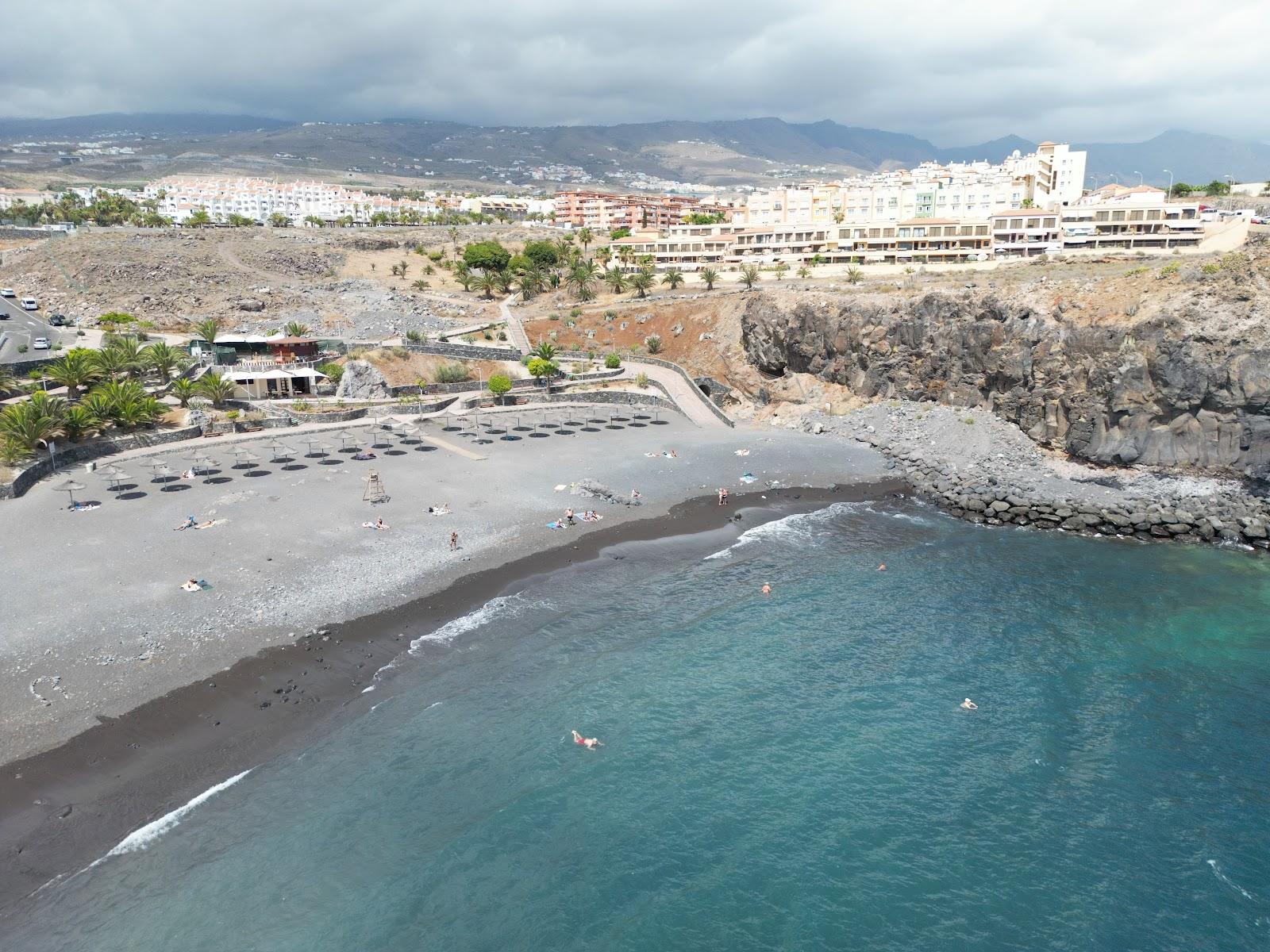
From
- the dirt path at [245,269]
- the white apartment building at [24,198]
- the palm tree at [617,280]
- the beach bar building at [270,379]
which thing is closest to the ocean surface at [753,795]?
the beach bar building at [270,379]

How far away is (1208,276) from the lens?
1688 inches

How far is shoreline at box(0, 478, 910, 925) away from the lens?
16641mm

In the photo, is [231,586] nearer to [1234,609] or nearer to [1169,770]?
[1169,770]

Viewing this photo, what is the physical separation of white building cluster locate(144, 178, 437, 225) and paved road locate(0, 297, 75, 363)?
93450 mm

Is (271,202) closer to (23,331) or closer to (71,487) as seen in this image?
(23,331)

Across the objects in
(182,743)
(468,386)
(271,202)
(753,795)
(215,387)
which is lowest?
(753,795)

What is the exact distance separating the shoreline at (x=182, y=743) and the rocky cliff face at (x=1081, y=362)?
115ft

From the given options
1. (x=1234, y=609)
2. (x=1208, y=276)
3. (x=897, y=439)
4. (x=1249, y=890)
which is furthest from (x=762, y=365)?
(x=1249, y=890)

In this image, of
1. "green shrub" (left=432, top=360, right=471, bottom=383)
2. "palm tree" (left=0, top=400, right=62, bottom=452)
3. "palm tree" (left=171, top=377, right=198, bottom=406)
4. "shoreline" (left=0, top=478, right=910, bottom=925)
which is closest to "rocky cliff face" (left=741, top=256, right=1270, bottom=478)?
"green shrub" (left=432, top=360, right=471, bottom=383)

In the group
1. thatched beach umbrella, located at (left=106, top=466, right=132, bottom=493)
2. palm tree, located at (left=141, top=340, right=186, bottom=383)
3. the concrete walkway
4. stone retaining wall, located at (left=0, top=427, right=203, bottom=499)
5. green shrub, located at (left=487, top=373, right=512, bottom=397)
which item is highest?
the concrete walkway

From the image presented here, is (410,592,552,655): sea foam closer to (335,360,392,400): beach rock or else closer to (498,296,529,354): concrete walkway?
(335,360,392,400): beach rock

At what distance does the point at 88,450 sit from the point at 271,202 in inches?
6353

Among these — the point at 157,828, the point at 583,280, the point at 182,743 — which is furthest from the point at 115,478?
the point at 583,280

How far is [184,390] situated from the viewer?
47.2 metres
